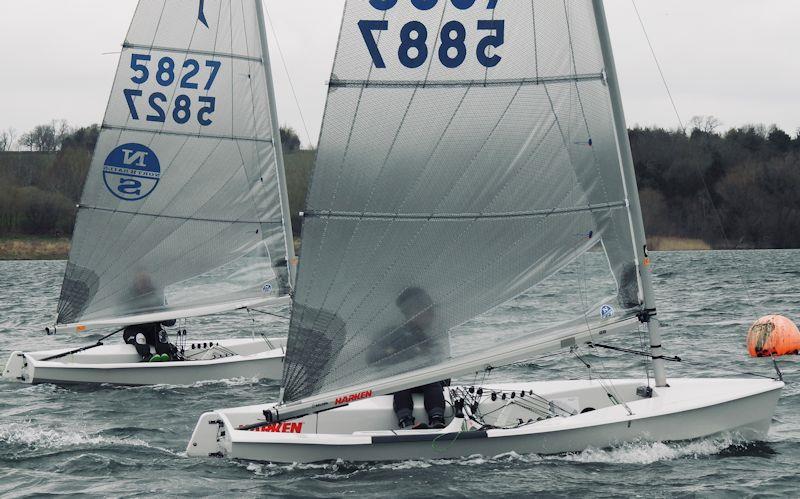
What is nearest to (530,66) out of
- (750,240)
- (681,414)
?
(681,414)

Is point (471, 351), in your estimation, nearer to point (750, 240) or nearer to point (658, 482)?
point (658, 482)

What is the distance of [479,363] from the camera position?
9750mm

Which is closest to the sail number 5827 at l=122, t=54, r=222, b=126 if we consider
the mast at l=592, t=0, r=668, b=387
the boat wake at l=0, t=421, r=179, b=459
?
the boat wake at l=0, t=421, r=179, b=459

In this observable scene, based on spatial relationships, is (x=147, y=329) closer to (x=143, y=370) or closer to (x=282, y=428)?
(x=143, y=370)

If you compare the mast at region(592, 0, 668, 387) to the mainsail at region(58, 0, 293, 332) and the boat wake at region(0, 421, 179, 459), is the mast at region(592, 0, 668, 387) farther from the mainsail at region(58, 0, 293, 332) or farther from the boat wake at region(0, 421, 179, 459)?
the mainsail at region(58, 0, 293, 332)

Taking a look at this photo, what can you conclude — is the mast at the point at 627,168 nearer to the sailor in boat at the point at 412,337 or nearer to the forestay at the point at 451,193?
the forestay at the point at 451,193

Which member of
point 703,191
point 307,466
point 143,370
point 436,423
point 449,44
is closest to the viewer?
point 449,44

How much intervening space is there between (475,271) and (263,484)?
8.56 ft

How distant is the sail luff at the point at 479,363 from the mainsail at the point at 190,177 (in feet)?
19.9

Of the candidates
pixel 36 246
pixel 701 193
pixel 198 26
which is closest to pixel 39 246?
pixel 36 246

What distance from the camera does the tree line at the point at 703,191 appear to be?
200ft

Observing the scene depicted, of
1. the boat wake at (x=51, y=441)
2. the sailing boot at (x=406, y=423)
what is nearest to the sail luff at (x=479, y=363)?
the sailing boot at (x=406, y=423)

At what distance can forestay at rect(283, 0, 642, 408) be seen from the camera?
9.59 meters

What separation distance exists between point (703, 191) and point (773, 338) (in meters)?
48.2
